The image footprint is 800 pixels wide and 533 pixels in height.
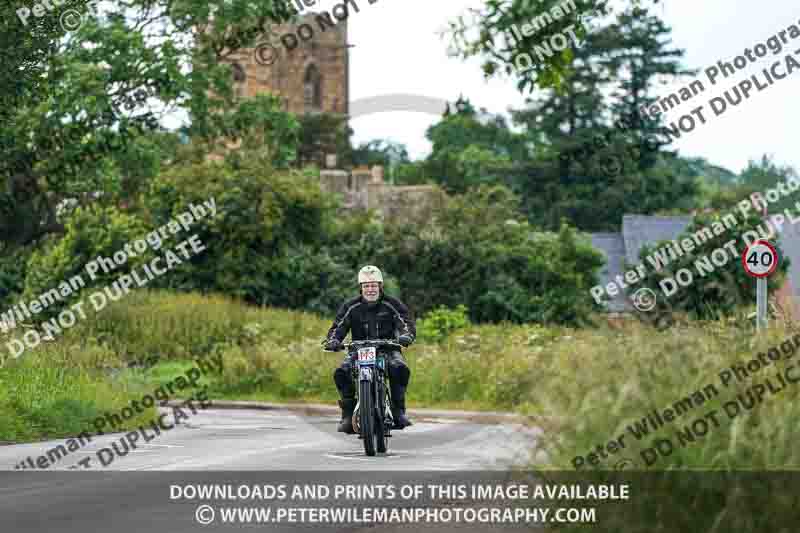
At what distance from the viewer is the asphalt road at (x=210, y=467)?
1091 cm

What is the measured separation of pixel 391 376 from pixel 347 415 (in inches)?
24.5

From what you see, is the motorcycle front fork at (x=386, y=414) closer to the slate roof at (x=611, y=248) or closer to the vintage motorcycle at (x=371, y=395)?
the vintage motorcycle at (x=371, y=395)

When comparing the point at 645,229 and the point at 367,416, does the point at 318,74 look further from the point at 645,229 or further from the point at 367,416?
the point at 367,416

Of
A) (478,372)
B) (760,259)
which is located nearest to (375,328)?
Result: (760,259)

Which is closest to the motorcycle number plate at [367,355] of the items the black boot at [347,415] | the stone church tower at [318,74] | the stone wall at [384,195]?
the black boot at [347,415]

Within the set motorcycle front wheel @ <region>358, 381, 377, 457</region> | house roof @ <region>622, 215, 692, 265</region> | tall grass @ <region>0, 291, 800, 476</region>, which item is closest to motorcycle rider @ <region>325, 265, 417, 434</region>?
motorcycle front wheel @ <region>358, 381, 377, 457</region>

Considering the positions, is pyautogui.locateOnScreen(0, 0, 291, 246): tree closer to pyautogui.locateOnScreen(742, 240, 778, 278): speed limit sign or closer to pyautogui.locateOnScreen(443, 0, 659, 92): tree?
pyautogui.locateOnScreen(742, 240, 778, 278): speed limit sign

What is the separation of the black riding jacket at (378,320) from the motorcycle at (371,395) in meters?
0.18

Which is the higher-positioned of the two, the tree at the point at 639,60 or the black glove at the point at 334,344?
the tree at the point at 639,60

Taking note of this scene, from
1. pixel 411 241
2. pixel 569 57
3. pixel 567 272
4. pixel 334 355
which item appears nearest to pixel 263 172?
pixel 411 241

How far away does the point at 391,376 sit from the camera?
16.3 metres

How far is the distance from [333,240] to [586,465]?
38.3 meters

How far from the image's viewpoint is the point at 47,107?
3631 centimetres

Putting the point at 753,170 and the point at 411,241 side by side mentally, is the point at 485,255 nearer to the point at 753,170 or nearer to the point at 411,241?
the point at 411,241
